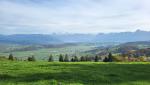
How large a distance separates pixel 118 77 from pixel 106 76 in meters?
1.28

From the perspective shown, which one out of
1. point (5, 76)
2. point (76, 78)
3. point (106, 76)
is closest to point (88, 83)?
point (76, 78)

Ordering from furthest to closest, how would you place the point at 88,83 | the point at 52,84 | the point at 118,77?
the point at 118,77 < the point at 88,83 < the point at 52,84

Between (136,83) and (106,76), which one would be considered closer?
(136,83)

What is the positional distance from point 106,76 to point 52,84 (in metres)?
9.63

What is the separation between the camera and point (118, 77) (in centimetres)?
3359

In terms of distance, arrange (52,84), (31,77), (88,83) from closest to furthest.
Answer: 1. (52,84)
2. (88,83)
3. (31,77)

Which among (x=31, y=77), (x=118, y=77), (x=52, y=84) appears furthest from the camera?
(x=118, y=77)

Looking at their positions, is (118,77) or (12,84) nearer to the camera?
(12,84)

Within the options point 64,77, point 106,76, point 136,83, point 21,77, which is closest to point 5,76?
point 21,77

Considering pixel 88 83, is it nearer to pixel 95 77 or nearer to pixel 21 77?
pixel 95 77

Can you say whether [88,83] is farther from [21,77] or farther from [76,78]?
[21,77]

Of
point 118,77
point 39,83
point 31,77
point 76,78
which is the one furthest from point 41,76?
point 118,77

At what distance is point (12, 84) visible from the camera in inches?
1034

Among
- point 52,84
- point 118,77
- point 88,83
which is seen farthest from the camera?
point 118,77
